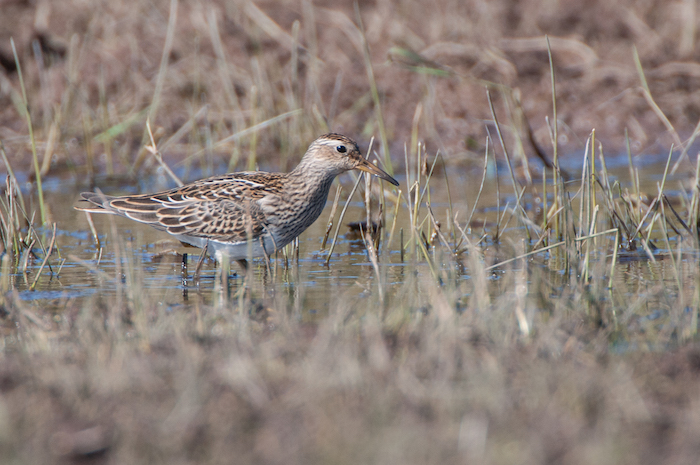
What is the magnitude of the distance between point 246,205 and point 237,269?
1.04 meters

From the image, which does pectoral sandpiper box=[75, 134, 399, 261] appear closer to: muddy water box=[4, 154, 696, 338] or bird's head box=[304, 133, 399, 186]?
bird's head box=[304, 133, 399, 186]

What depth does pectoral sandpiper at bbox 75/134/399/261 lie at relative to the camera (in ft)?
22.4

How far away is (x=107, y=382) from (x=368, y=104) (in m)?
9.46

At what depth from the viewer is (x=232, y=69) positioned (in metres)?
12.3

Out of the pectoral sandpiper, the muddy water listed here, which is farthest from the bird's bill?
the muddy water

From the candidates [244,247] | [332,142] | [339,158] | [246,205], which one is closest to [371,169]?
[339,158]

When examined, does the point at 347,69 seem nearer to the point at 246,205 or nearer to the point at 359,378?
the point at 246,205

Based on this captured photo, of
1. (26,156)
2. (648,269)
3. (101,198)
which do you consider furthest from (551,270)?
(26,156)

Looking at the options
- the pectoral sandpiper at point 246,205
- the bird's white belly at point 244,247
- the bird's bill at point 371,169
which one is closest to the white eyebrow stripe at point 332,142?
the pectoral sandpiper at point 246,205

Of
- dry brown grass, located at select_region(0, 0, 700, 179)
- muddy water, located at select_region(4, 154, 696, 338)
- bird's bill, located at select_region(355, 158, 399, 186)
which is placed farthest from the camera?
dry brown grass, located at select_region(0, 0, 700, 179)

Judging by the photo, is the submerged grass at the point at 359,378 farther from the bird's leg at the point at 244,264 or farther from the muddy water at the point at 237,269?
the bird's leg at the point at 244,264

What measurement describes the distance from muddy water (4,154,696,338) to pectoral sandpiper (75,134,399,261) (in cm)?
26

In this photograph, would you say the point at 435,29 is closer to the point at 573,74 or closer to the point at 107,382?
the point at 573,74

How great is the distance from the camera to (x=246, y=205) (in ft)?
22.4
